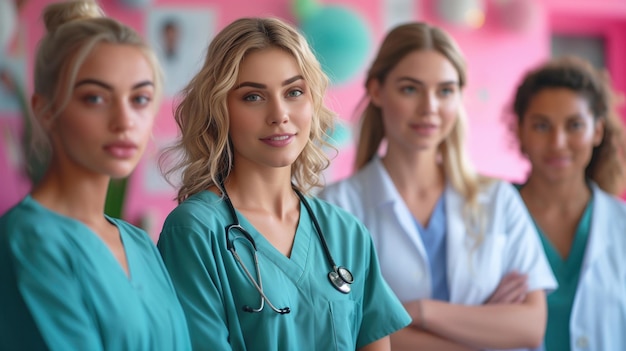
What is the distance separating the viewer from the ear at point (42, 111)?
1.09 m

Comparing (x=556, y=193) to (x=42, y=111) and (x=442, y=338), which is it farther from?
(x=42, y=111)

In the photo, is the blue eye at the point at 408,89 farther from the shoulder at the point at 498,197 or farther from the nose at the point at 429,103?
the shoulder at the point at 498,197

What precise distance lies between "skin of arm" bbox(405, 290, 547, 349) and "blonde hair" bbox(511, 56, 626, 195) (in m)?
0.70

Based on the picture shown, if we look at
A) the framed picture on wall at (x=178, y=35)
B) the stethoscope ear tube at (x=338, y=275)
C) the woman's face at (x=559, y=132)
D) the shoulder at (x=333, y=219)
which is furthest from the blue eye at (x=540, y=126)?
A: the framed picture on wall at (x=178, y=35)

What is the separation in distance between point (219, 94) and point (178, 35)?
10.9ft

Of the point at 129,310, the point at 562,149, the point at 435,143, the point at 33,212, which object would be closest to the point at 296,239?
the point at 129,310

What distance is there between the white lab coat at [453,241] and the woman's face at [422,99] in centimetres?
16

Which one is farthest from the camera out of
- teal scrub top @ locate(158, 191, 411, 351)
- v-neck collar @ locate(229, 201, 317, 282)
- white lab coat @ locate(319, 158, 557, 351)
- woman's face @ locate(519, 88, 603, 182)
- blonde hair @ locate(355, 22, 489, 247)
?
woman's face @ locate(519, 88, 603, 182)

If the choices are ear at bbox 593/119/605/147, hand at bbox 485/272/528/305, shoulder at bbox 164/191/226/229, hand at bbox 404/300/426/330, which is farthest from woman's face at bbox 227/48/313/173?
ear at bbox 593/119/605/147

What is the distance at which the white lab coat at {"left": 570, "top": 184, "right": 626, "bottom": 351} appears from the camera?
7.41 feet

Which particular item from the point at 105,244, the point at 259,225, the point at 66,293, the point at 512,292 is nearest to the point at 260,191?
the point at 259,225

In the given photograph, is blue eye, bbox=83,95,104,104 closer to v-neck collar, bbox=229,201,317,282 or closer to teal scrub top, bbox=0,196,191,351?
teal scrub top, bbox=0,196,191,351

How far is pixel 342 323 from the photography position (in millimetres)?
1480

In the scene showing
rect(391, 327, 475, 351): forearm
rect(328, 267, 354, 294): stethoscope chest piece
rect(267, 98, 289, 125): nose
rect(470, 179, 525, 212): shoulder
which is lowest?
rect(391, 327, 475, 351): forearm
